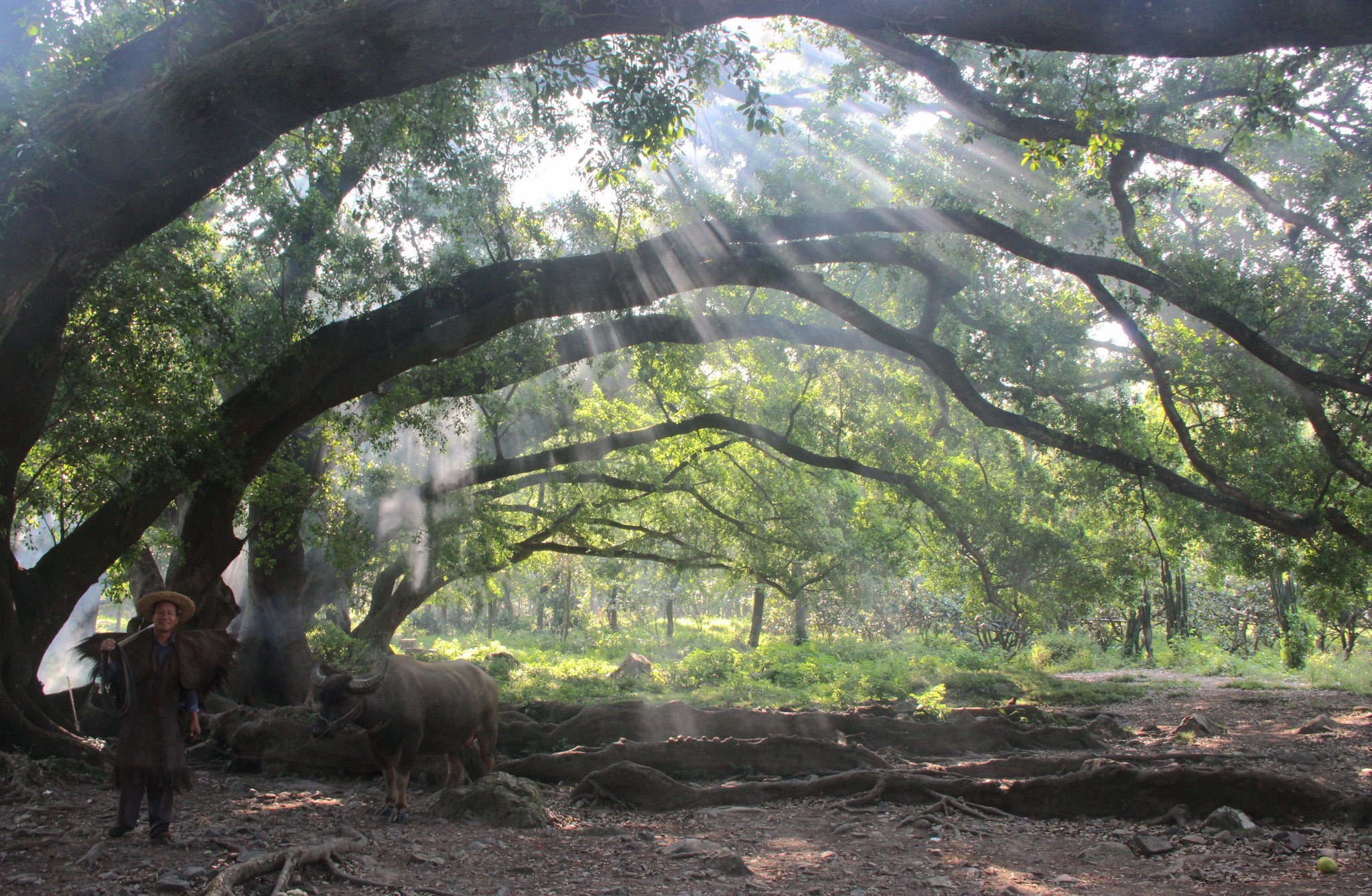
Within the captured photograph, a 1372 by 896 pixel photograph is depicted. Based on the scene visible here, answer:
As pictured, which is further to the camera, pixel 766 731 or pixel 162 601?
pixel 766 731

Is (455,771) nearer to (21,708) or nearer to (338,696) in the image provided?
(338,696)

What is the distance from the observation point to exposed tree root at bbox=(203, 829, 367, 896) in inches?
169

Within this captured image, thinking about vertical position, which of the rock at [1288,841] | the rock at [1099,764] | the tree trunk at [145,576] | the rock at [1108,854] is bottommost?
the rock at [1108,854]

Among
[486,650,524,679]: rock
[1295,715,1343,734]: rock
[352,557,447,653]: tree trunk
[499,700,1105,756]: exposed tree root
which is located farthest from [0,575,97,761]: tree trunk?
[1295,715,1343,734]: rock

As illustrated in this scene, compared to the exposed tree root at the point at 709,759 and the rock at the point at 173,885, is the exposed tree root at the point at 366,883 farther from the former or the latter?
the exposed tree root at the point at 709,759

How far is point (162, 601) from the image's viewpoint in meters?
5.62

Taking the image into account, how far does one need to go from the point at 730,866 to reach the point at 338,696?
11.0 ft

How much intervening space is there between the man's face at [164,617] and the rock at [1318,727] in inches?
487

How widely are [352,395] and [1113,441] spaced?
900 centimetres

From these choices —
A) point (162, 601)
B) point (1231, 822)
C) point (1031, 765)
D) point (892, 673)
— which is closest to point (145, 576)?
point (162, 601)

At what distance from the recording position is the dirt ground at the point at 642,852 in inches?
196

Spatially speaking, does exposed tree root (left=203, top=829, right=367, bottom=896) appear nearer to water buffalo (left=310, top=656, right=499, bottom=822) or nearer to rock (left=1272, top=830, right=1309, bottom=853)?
water buffalo (left=310, top=656, right=499, bottom=822)

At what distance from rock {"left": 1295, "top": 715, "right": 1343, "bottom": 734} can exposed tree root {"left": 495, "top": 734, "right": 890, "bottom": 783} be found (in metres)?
6.20

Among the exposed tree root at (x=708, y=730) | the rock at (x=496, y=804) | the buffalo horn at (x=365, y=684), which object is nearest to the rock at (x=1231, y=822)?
the exposed tree root at (x=708, y=730)
